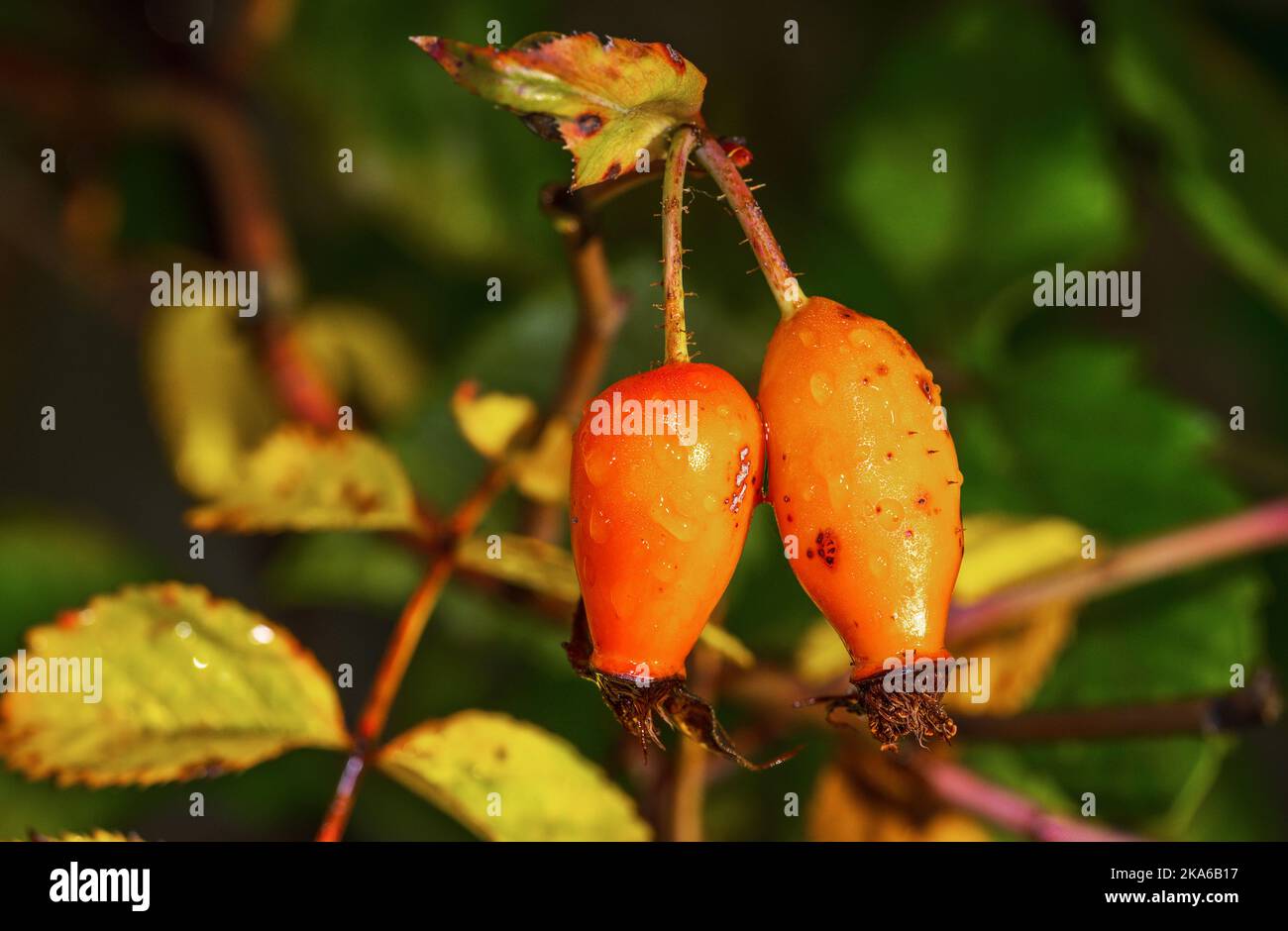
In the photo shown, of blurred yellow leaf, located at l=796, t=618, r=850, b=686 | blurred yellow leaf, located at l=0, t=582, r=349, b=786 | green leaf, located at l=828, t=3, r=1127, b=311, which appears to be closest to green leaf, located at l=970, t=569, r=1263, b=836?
blurred yellow leaf, located at l=796, t=618, r=850, b=686

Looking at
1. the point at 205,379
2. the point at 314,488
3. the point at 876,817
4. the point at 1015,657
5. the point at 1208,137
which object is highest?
the point at 1208,137

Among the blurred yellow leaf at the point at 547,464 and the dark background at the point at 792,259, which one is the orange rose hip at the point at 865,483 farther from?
the dark background at the point at 792,259

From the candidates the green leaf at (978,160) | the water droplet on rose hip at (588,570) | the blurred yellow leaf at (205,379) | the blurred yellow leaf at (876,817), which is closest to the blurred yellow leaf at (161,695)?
the water droplet on rose hip at (588,570)

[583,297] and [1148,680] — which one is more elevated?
[583,297]

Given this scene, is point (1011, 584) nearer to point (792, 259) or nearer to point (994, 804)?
point (994, 804)

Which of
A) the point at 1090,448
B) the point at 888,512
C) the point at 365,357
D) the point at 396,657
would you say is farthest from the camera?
the point at 365,357

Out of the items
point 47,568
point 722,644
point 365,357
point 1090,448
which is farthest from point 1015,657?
point 47,568
